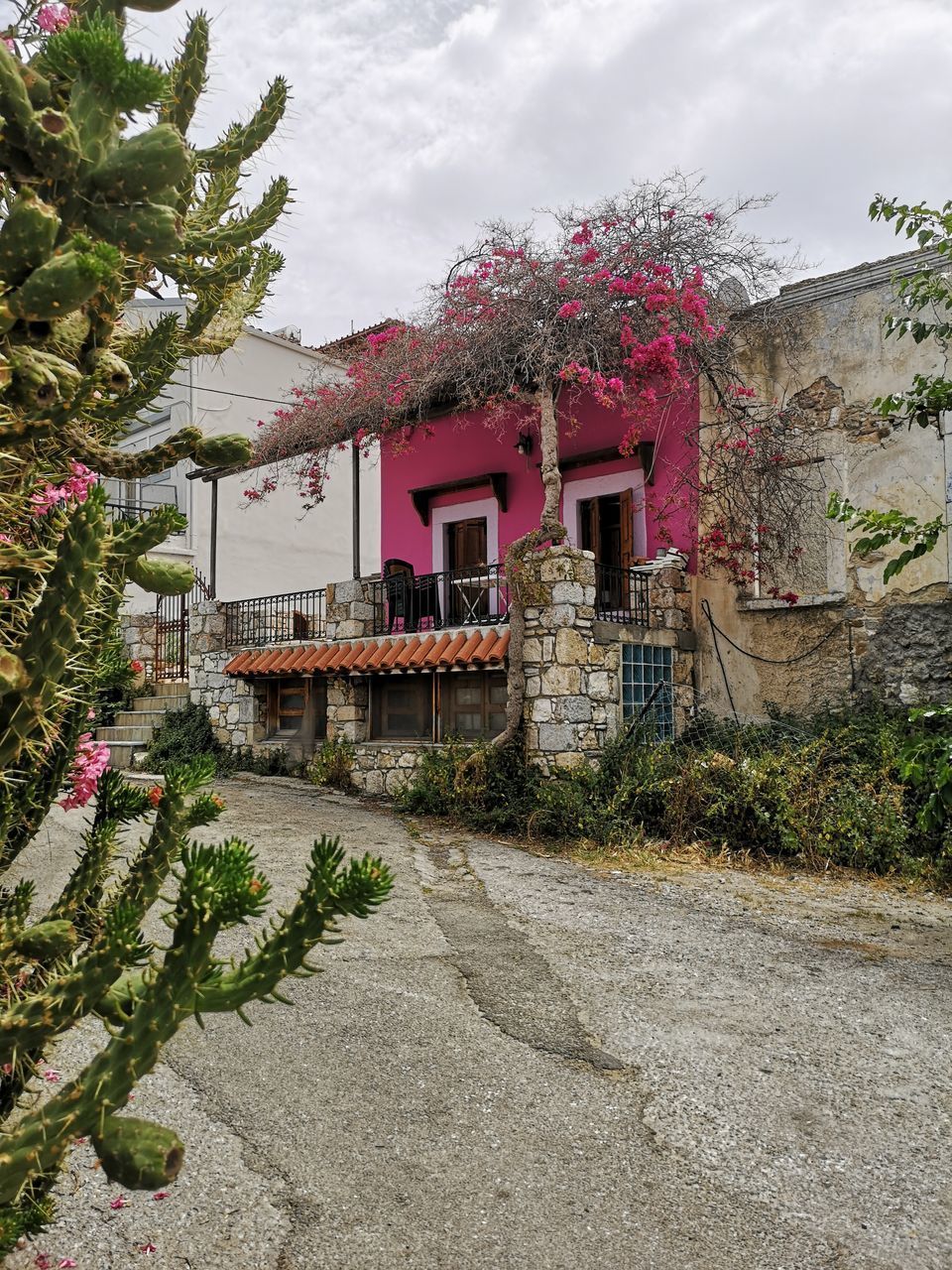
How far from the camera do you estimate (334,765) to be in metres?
12.1

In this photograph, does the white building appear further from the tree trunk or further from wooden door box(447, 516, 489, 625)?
the tree trunk

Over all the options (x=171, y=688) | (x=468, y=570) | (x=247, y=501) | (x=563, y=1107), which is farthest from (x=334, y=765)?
(x=247, y=501)

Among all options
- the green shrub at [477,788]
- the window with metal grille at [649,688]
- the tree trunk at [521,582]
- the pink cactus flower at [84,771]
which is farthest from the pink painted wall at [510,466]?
the pink cactus flower at [84,771]

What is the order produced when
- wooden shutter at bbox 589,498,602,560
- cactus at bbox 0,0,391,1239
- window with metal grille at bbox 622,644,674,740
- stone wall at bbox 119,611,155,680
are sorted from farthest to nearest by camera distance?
1. stone wall at bbox 119,611,155,680
2. wooden shutter at bbox 589,498,602,560
3. window with metal grille at bbox 622,644,674,740
4. cactus at bbox 0,0,391,1239

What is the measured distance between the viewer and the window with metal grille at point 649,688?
10.4m

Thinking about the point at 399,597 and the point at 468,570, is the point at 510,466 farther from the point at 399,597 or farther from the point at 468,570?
the point at 399,597

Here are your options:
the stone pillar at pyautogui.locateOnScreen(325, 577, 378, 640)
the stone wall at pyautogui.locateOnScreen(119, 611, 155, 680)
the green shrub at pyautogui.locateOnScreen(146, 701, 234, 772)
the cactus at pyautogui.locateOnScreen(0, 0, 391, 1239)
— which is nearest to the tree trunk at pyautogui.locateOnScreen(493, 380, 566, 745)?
the stone pillar at pyautogui.locateOnScreen(325, 577, 378, 640)

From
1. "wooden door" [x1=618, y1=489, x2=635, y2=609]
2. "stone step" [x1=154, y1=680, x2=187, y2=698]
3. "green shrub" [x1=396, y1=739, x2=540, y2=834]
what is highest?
"wooden door" [x1=618, y1=489, x2=635, y2=609]

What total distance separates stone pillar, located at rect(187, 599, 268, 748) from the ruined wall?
6765mm

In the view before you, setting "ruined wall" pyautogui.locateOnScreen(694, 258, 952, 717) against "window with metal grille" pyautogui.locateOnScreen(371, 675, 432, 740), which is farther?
"window with metal grille" pyautogui.locateOnScreen(371, 675, 432, 740)

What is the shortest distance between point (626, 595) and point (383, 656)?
10.1ft

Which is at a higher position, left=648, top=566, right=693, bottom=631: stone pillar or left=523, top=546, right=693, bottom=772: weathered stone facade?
left=648, top=566, right=693, bottom=631: stone pillar

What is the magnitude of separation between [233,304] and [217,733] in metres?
11.2

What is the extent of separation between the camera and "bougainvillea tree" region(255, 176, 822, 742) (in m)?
9.84
